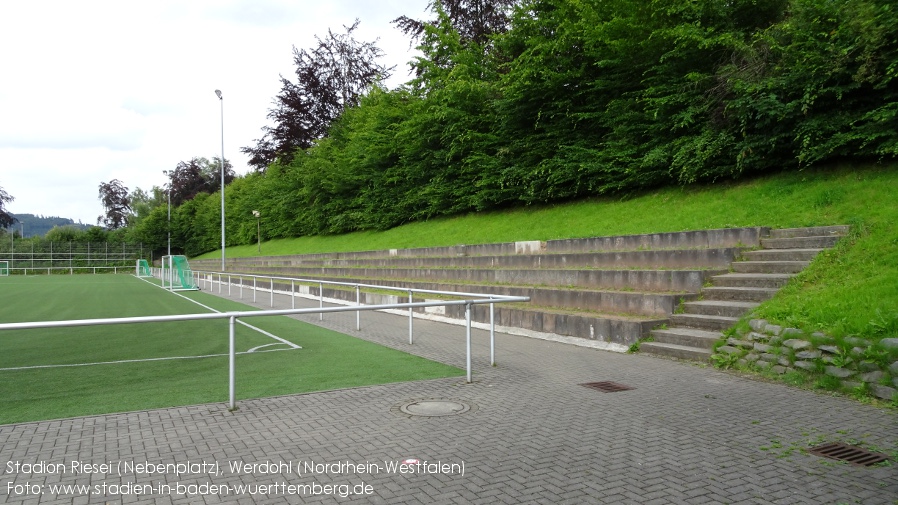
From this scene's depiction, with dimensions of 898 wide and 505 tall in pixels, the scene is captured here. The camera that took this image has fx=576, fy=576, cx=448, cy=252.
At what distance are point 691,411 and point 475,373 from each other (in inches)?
114

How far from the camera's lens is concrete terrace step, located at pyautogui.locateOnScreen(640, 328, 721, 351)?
327 inches

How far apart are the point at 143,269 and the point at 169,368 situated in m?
50.7

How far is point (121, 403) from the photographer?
626 centimetres

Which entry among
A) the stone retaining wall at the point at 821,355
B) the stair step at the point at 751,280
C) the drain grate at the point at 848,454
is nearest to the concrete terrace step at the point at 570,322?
the stair step at the point at 751,280

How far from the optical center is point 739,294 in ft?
29.7

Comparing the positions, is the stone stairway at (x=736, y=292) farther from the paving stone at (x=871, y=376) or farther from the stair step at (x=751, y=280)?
the paving stone at (x=871, y=376)

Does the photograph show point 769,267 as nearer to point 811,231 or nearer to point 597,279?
point 811,231

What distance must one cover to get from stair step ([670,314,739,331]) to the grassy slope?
560mm

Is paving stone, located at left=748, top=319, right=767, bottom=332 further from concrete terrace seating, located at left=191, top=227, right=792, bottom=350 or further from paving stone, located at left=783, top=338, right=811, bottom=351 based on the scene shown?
concrete terrace seating, located at left=191, top=227, right=792, bottom=350

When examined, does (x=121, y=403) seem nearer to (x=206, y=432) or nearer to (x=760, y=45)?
(x=206, y=432)

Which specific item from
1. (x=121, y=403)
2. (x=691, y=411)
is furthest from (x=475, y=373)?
(x=121, y=403)

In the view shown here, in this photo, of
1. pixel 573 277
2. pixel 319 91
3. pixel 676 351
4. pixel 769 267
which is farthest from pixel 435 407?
pixel 319 91

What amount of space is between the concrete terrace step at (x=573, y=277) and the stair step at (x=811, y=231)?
65.9 inches

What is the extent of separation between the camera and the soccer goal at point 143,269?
51.6 metres
